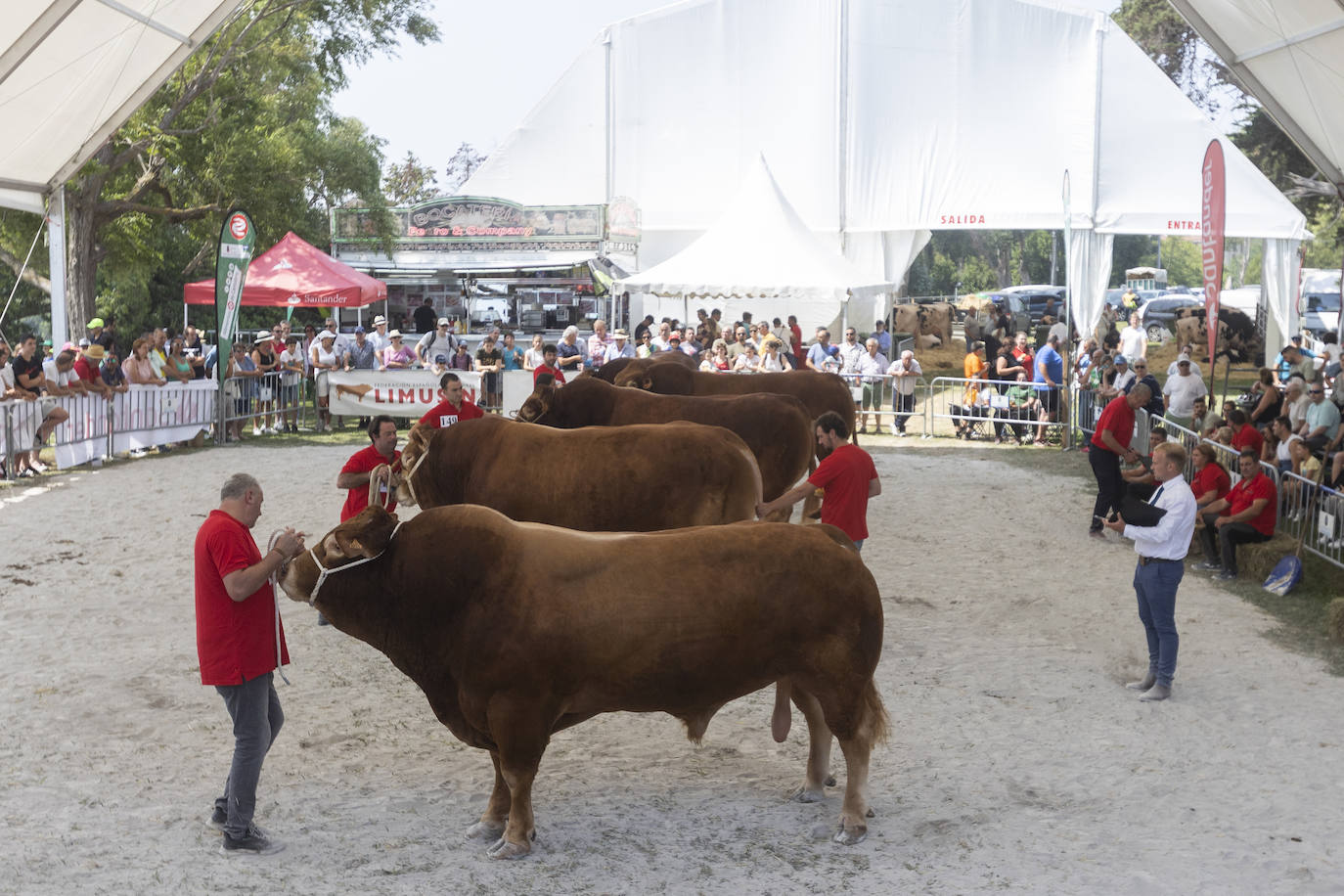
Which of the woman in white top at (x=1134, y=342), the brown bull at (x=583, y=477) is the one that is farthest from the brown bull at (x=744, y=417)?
the woman in white top at (x=1134, y=342)

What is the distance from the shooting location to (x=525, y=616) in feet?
17.2

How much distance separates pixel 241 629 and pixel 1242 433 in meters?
10.2

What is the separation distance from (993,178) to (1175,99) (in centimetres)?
417

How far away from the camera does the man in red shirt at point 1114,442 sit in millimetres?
11961

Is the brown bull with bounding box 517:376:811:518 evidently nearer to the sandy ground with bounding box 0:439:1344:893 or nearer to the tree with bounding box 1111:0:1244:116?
the sandy ground with bounding box 0:439:1344:893

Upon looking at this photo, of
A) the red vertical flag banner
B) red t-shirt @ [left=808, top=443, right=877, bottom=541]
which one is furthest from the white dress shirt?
the red vertical flag banner

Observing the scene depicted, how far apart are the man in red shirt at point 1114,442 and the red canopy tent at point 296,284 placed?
1546 centimetres

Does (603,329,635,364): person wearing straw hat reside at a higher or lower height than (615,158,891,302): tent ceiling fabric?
lower

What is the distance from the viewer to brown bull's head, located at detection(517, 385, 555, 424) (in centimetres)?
1000

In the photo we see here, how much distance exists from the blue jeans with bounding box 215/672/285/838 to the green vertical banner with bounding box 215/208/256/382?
14272mm

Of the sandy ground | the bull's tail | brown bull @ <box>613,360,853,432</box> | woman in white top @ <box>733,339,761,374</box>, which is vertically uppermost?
woman in white top @ <box>733,339,761,374</box>

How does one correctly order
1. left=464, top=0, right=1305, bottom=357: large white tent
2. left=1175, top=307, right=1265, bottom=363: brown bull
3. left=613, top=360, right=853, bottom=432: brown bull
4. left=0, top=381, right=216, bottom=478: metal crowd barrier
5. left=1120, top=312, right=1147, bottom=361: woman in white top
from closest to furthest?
1. left=613, top=360, right=853, bottom=432: brown bull
2. left=0, top=381, right=216, bottom=478: metal crowd barrier
3. left=1120, top=312, right=1147, bottom=361: woman in white top
4. left=464, top=0, right=1305, bottom=357: large white tent
5. left=1175, top=307, right=1265, bottom=363: brown bull

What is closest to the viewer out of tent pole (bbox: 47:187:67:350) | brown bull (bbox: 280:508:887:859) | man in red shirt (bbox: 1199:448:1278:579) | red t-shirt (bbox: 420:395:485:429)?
brown bull (bbox: 280:508:887:859)

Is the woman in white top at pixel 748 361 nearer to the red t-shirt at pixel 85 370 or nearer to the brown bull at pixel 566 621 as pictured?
the red t-shirt at pixel 85 370
